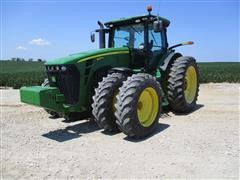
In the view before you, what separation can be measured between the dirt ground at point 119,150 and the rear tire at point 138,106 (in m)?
0.22

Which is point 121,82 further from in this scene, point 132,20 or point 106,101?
point 132,20

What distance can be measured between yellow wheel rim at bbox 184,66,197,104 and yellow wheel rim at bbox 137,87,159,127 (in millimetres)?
2266

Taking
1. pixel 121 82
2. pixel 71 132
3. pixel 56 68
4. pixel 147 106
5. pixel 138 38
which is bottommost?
pixel 71 132

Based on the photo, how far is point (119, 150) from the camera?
16.8ft

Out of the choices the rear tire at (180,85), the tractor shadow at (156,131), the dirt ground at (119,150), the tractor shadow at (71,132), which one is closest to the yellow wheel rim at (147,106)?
the tractor shadow at (156,131)

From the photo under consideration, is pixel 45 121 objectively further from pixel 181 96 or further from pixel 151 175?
pixel 151 175

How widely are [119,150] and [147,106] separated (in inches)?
55.0

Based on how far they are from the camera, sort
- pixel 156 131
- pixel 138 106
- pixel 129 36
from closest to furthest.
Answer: pixel 138 106 → pixel 156 131 → pixel 129 36

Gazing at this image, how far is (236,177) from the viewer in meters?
4.03

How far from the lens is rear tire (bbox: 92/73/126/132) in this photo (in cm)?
576

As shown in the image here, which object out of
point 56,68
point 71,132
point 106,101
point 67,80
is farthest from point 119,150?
point 56,68

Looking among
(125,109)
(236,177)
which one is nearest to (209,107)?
(125,109)

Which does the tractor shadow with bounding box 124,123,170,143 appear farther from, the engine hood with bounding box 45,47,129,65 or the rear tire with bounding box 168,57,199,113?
the engine hood with bounding box 45,47,129,65

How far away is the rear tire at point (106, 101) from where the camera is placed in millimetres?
5758
